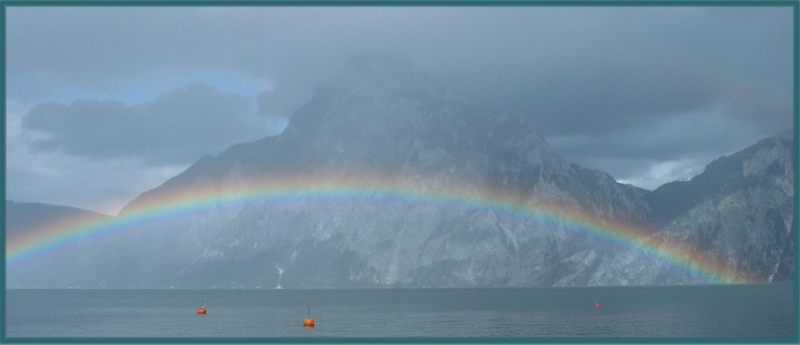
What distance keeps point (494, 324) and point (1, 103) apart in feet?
327

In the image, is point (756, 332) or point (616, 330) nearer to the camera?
point (756, 332)

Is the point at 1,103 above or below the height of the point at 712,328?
above

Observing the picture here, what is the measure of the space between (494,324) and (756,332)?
39.6 metres

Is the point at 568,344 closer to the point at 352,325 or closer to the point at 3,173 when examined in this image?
the point at 3,173
